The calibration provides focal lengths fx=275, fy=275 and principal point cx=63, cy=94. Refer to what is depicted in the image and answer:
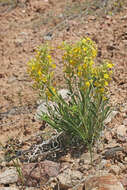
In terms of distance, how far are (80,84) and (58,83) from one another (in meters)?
1.67

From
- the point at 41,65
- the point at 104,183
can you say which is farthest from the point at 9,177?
the point at 41,65

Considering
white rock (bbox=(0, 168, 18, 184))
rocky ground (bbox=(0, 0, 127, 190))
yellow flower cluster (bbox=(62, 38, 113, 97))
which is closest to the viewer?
yellow flower cluster (bbox=(62, 38, 113, 97))

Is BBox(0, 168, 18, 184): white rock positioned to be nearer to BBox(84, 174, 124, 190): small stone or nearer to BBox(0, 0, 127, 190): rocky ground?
BBox(0, 0, 127, 190): rocky ground

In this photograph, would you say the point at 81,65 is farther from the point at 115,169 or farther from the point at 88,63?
the point at 115,169

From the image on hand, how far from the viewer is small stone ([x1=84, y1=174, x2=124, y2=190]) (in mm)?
2203

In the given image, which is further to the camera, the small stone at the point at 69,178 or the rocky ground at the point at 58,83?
the rocky ground at the point at 58,83

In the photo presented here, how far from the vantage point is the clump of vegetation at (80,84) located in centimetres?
247

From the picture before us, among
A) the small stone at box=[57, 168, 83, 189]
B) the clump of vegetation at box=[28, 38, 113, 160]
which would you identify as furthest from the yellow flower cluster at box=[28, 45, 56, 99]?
the small stone at box=[57, 168, 83, 189]

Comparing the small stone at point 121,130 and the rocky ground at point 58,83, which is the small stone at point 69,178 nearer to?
the rocky ground at point 58,83

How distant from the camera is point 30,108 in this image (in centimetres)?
407

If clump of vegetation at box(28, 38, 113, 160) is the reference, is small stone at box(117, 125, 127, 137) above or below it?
below

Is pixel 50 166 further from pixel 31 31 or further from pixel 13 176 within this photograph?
pixel 31 31

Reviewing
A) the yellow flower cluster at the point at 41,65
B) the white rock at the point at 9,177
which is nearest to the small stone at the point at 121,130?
the yellow flower cluster at the point at 41,65

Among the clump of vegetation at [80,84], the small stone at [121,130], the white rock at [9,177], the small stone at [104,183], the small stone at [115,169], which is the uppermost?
the clump of vegetation at [80,84]
